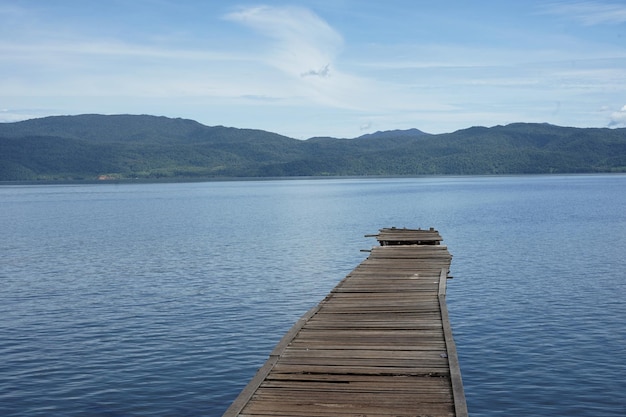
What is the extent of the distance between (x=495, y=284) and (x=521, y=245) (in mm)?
19063

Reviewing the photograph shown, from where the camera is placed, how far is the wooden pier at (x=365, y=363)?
39.0 feet

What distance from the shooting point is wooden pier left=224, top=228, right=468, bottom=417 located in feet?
39.0

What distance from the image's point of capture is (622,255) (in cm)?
4506

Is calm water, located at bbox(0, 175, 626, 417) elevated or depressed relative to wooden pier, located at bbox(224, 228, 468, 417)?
depressed

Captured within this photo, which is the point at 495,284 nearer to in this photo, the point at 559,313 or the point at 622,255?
the point at 559,313

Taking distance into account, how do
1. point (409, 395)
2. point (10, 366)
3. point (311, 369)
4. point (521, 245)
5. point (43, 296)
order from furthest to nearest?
point (521, 245), point (43, 296), point (10, 366), point (311, 369), point (409, 395)

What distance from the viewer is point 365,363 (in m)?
14.4

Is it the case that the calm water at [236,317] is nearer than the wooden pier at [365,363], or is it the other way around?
the wooden pier at [365,363]

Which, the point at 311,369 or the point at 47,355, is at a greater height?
the point at 311,369

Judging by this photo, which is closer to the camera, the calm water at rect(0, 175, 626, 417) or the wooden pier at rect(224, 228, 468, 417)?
the wooden pier at rect(224, 228, 468, 417)

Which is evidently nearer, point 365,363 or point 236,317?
point 365,363

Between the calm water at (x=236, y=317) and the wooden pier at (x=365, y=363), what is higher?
the wooden pier at (x=365, y=363)

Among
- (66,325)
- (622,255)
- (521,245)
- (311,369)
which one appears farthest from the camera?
(521,245)

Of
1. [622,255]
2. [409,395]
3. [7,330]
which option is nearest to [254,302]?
[7,330]
